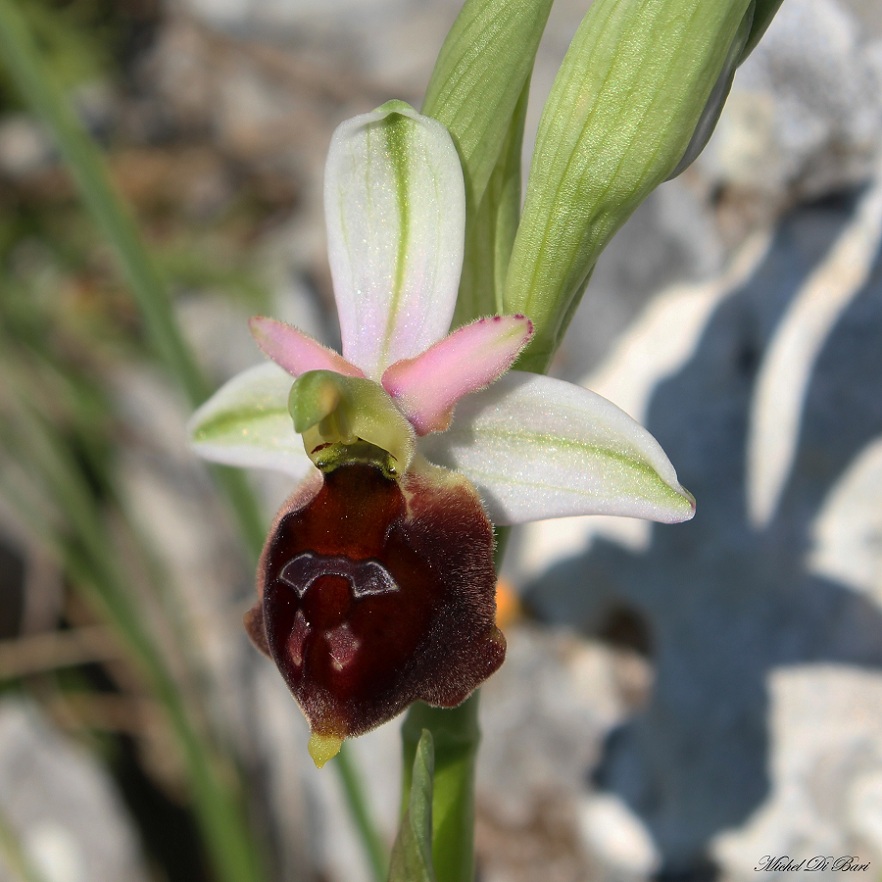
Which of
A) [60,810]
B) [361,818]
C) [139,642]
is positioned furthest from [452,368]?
[60,810]

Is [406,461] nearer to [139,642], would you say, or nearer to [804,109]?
[804,109]

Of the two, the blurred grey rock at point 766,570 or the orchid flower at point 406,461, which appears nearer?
the orchid flower at point 406,461

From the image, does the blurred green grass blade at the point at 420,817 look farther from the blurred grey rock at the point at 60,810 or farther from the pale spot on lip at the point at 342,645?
the blurred grey rock at the point at 60,810

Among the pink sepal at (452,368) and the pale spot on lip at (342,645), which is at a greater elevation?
the pink sepal at (452,368)

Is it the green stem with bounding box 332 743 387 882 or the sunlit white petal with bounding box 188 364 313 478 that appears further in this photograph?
the green stem with bounding box 332 743 387 882

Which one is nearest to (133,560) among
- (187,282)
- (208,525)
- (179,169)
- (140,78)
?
(208,525)

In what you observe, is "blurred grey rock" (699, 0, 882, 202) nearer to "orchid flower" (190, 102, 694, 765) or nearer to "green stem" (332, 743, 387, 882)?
"orchid flower" (190, 102, 694, 765)
